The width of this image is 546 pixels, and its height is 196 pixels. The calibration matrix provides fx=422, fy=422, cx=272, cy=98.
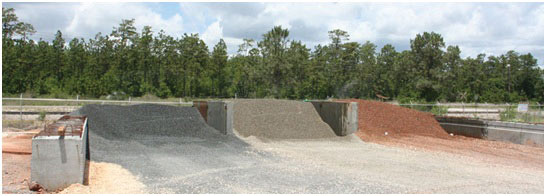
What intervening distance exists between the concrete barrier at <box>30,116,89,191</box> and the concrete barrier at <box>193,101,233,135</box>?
25.4 ft

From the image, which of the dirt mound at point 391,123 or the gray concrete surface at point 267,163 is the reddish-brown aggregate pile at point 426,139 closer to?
the dirt mound at point 391,123

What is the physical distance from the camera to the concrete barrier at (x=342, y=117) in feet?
52.7

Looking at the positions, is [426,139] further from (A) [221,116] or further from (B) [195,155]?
(B) [195,155]

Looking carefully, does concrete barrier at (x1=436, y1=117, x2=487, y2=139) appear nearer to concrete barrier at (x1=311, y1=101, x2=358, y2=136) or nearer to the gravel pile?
concrete barrier at (x1=311, y1=101, x2=358, y2=136)

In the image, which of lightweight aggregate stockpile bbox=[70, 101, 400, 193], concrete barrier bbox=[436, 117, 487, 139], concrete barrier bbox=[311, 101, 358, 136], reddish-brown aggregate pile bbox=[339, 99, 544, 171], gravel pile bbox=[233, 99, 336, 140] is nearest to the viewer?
lightweight aggregate stockpile bbox=[70, 101, 400, 193]

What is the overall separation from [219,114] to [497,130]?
424 inches

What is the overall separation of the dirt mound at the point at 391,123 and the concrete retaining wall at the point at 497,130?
0.63 metres

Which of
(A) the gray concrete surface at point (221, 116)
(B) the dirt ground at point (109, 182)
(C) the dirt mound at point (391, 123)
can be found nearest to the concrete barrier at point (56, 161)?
(B) the dirt ground at point (109, 182)

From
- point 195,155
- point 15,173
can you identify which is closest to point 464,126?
point 195,155

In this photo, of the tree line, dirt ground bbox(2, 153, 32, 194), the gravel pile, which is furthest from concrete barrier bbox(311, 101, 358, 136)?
the tree line

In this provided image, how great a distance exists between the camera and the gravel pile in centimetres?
1545

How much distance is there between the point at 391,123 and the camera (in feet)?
58.8

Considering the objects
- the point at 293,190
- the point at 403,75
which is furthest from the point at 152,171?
the point at 403,75

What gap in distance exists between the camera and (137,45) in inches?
1556
